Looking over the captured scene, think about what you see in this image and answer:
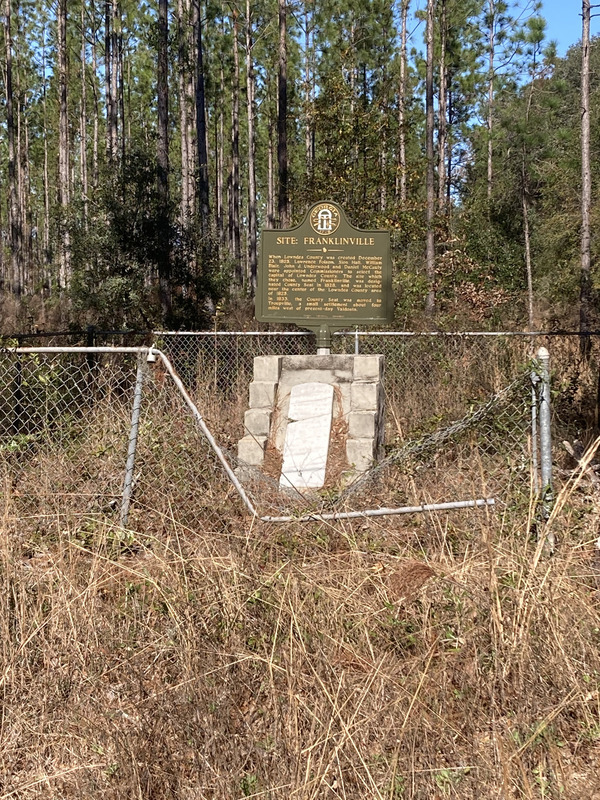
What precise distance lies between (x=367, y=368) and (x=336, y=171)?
9.80 meters

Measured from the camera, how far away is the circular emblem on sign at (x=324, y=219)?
7.27 meters

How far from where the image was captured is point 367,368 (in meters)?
6.81

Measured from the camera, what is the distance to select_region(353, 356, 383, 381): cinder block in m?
6.80

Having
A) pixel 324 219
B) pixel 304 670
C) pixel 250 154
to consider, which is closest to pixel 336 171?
pixel 324 219

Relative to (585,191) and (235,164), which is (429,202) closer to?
(585,191)

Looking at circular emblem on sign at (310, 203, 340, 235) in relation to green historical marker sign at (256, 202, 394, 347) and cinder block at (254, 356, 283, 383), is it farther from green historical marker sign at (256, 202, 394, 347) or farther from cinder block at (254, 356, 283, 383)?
cinder block at (254, 356, 283, 383)

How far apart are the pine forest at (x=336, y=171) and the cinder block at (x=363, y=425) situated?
4.90 metres

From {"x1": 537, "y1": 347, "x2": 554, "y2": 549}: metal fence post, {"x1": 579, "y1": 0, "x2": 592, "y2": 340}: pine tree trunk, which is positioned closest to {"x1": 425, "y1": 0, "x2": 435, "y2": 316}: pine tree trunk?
{"x1": 579, "y1": 0, "x2": 592, "y2": 340}: pine tree trunk

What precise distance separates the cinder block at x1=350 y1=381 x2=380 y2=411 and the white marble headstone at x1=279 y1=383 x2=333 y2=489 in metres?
0.23

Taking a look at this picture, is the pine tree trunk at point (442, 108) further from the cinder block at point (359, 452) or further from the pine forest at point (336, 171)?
the cinder block at point (359, 452)

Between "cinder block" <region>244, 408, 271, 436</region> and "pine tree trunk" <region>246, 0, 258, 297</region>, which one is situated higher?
"pine tree trunk" <region>246, 0, 258, 297</region>

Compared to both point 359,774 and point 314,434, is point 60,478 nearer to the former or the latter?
point 314,434

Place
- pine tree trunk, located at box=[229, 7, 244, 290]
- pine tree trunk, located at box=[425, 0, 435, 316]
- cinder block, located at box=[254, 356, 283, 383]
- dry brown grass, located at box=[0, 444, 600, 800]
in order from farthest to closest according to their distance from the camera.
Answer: pine tree trunk, located at box=[229, 7, 244, 290] → pine tree trunk, located at box=[425, 0, 435, 316] → cinder block, located at box=[254, 356, 283, 383] → dry brown grass, located at box=[0, 444, 600, 800]

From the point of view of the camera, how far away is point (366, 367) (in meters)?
6.81
